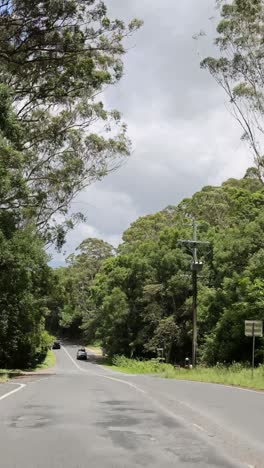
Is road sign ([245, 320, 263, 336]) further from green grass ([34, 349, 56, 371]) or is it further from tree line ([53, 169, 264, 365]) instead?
green grass ([34, 349, 56, 371])

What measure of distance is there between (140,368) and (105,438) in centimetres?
4387

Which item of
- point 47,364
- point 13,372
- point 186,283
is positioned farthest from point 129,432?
point 47,364

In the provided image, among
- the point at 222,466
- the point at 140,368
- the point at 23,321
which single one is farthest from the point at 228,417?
the point at 140,368

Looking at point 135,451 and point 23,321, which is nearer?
point 135,451

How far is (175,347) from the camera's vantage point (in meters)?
59.7

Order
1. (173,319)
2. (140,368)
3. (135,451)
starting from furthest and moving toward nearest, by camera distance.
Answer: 1. (173,319)
2. (140,368)
3. (135,451)

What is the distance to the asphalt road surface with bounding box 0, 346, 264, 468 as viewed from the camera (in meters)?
8.19

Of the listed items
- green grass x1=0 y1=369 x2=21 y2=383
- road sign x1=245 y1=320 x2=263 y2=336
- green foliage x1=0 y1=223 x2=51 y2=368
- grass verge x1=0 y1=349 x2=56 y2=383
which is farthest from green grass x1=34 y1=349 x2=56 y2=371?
road sign x1=245 y1=320 x2=263 y2=336

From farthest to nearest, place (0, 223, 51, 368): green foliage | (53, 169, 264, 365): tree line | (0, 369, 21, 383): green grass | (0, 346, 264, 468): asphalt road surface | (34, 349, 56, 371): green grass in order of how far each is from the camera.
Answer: (34, 349, 56, 371): green grass
(53, 169, 264, 365): tree line
(0, 223, 51, 368): green foliage
(0, 369, 21, 383): green grass
(0, 346, 264, 468): asphalt road surface

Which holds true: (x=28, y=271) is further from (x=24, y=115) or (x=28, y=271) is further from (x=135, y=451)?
(x=135, y=451)

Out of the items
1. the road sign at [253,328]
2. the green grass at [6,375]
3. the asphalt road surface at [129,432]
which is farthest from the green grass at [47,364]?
the asphalt road surface at [129,432]

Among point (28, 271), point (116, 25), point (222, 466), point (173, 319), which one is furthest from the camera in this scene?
point (173, 319)

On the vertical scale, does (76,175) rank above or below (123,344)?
above

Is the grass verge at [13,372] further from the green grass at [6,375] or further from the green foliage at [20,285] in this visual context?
the green foliage at [20,285]
